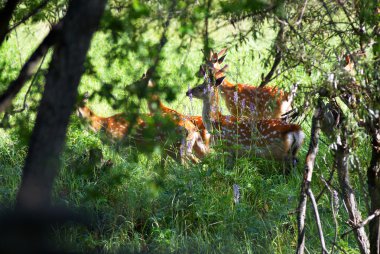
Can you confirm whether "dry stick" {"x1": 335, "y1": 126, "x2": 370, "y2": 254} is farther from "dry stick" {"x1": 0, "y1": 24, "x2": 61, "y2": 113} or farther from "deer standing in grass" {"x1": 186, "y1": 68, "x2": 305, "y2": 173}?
"deer standing in grass" {"x1": 186, "y1": 68, "x2": 305, "y2": 173}

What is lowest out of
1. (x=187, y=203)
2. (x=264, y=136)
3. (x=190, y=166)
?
(x=187, y=203)

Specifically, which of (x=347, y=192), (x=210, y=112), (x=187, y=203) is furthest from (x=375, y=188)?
(x=210, y=112)

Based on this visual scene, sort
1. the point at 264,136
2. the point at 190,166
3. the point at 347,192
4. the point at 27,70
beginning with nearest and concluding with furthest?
the point at 27,70
the point at 347,192
the point at 190,166
the point at 264,136

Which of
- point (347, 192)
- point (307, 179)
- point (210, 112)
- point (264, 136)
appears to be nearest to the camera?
point (307, 179)

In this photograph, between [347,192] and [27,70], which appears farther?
[347,192]

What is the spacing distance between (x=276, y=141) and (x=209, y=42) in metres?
3.80

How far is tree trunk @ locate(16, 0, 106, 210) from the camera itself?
1.84 metres

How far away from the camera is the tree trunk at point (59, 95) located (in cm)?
184

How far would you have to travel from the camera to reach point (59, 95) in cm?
188

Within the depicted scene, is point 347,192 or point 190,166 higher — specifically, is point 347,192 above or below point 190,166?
below

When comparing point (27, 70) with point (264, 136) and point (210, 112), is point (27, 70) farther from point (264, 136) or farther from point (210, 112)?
point (210, 112)

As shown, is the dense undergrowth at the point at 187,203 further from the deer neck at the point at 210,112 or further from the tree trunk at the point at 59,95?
the tree trunk at the point at 59,95

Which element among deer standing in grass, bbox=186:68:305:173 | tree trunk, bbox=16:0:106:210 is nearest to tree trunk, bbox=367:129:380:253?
tree trunk, bbox=16:0:106:210

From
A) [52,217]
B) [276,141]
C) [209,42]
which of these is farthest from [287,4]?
[276,141]
